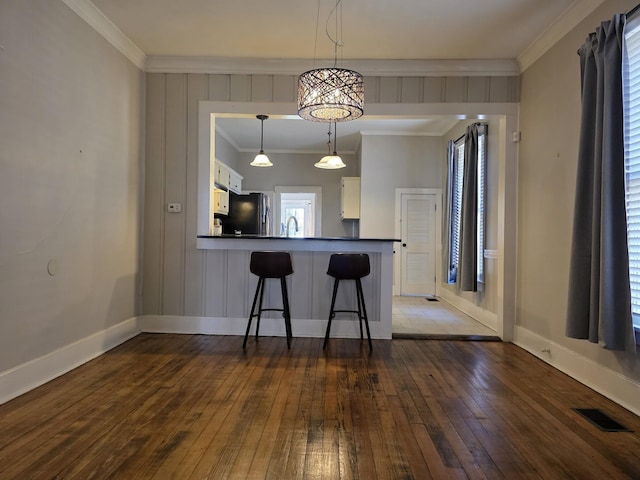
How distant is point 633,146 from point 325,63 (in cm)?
264

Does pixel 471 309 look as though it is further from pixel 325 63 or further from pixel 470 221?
pixel 325 63

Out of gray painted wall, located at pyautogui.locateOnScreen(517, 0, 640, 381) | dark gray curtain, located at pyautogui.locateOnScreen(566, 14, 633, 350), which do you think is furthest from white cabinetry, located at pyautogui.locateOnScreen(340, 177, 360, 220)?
dark gray curtain, located at pyautogui.locateOnScreen(566, 14, 633, 350)

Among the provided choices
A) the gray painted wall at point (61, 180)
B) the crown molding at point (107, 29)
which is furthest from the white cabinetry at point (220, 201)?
the crown molding at point (107, 29)

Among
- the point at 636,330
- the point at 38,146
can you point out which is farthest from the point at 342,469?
the point at 38,146

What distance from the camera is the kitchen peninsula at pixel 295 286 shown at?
3.79 meters

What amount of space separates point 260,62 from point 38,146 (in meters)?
2.15

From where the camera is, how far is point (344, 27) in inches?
124

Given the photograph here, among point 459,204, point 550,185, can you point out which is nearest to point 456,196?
point 459,204

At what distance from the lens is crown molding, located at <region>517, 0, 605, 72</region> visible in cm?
271

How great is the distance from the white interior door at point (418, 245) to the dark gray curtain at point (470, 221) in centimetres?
182

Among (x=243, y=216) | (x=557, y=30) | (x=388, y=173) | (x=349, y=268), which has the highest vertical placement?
(x=557, y=30)

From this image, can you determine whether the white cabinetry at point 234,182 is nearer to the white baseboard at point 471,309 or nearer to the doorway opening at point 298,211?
the doorway opening at point 298,211

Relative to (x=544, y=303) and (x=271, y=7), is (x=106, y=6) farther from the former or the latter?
(x=544, y=303)

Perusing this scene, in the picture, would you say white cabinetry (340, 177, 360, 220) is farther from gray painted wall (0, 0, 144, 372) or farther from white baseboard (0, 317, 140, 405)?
white baseboard (0, 317, 140, 405)
